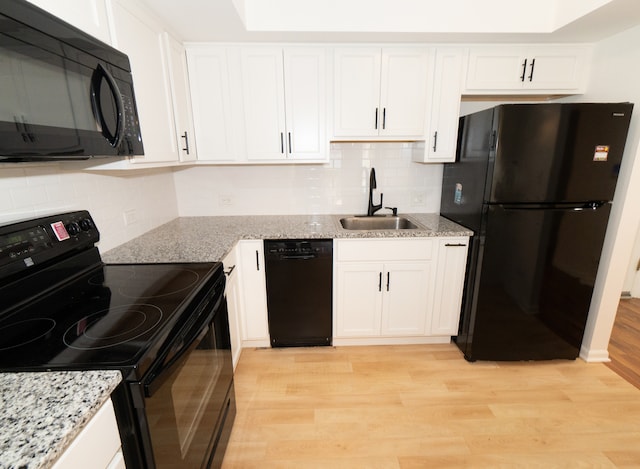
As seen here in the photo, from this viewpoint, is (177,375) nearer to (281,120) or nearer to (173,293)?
(173,293)

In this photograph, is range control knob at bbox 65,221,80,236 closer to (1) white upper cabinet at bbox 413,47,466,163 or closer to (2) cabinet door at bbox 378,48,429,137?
(2) cabinet door at bbox 378,48,429,137

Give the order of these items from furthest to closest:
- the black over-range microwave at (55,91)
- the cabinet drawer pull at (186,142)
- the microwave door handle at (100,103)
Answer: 1. the cabinet drawer pull at (186,142)
2. the microwave door handle at (100,103)
3. the black over-range microwave at (55,91)

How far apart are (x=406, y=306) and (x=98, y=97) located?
2167mm

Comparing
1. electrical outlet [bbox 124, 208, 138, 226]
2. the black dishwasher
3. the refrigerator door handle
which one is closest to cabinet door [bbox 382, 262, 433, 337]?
the black dishwasher

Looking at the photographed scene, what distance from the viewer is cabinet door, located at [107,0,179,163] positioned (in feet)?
4.45

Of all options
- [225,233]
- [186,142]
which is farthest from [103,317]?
[186,142]

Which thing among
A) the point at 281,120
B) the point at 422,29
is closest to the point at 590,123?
the point at 422,29

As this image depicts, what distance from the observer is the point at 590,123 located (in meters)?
1.80

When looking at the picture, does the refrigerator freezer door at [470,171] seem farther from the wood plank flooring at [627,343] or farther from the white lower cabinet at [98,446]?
the white lower cabinet at [98,446]

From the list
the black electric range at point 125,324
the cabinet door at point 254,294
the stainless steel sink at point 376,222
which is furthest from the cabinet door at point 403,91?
the black electric range at point 125,324

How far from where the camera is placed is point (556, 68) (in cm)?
214

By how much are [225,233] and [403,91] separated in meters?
1.63

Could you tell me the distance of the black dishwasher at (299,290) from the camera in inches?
84.7

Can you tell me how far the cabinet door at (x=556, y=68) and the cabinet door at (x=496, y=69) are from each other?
0.07m
